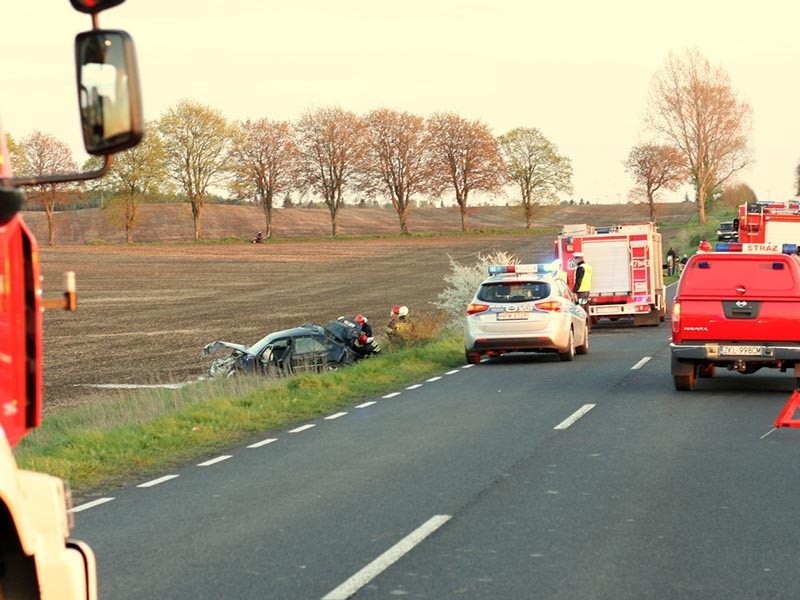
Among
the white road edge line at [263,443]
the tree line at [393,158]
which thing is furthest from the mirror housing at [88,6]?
the tree line at [393,158]

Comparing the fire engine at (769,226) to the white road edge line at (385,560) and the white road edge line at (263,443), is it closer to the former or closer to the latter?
the white road edge line at (263,443)

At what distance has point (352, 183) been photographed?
116 m

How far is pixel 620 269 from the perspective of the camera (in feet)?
112

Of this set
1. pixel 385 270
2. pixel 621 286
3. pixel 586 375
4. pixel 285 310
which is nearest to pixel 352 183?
pixel 385 270

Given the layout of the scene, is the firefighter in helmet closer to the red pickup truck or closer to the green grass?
the green grass

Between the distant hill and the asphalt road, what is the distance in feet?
297

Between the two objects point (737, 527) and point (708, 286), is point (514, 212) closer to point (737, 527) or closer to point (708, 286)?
point (708, 286)

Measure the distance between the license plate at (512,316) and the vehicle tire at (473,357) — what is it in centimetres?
90

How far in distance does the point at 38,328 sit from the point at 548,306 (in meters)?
19.4

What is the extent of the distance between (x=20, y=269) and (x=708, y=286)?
47.9ft

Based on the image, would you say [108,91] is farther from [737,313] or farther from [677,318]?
[737,313]

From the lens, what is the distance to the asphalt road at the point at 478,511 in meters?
7.21

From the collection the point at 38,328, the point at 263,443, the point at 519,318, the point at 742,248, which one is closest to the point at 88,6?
the point at 38,328

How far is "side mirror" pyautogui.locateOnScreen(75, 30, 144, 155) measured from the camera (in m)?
3.90
